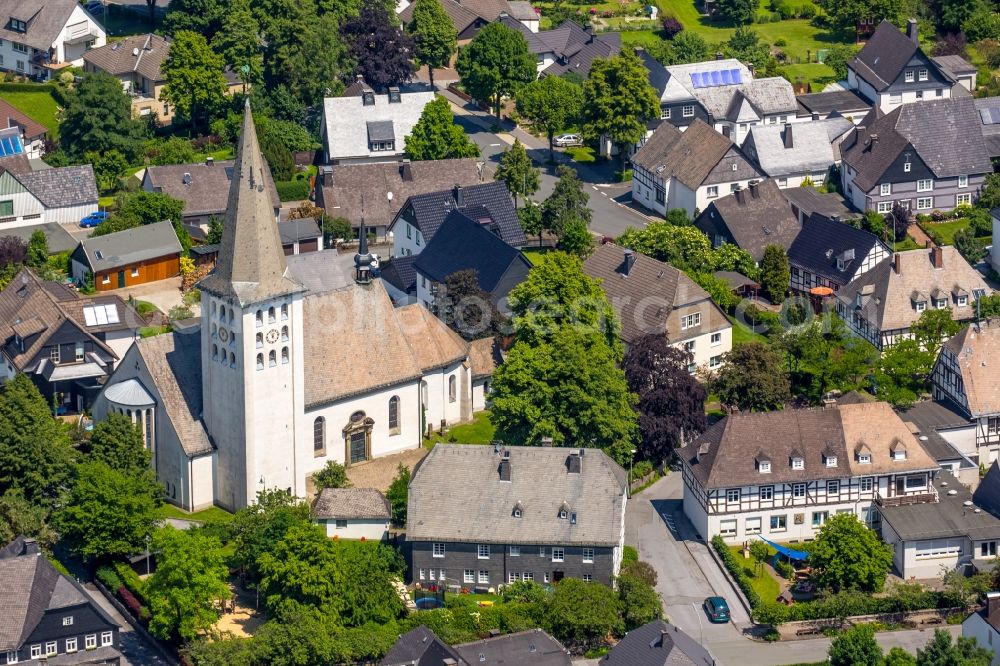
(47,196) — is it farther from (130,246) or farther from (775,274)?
(775,274)

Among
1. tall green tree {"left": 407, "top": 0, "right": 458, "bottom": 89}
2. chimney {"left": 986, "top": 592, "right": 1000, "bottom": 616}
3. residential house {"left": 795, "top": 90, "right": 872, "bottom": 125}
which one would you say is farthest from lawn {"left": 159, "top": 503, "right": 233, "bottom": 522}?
residential house {"left": 795, "top": 90, "right": 872, "bottom": 125}

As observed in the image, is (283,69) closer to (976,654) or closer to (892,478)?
(892,478)

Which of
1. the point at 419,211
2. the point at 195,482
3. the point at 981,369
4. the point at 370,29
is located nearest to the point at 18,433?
the point at 195,482

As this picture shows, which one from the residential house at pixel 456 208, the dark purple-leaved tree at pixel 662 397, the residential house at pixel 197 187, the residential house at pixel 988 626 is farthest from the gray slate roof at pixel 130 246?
the residential house at pixel 988 626

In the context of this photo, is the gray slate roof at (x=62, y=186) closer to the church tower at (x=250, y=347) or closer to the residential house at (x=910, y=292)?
the church tower at (x=250, y=347)

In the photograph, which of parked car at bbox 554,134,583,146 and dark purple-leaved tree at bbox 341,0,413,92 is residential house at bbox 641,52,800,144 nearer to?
parked car at bbox 554,134,583,146
